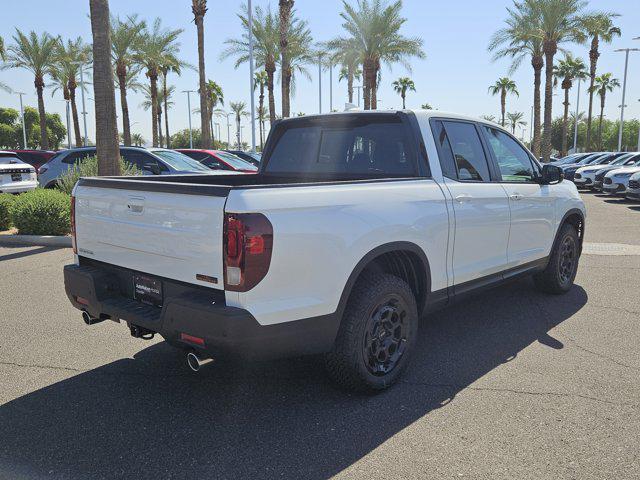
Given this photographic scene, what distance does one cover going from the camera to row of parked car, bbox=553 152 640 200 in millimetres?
16969

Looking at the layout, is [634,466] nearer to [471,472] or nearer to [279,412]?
[471,472]

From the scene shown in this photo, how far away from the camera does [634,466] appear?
279cm

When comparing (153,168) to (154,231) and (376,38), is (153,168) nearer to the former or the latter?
(154,231)

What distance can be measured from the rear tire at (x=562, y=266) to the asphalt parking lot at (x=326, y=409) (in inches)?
27.2

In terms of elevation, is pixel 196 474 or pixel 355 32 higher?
pixel 355 32

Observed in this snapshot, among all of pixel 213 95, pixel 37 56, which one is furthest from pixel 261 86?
pixel 37 56

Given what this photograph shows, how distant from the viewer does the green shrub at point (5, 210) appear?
10484mm

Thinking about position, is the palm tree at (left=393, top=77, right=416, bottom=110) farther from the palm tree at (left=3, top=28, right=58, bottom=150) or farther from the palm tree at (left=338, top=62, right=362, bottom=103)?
the palm tree at (left=3, top=28, right=58, bottom=150)

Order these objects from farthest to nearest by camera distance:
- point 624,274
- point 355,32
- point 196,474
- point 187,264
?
point 355,32 → point 624,274 → point 187,264 → point 196,474

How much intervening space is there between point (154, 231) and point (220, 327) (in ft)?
2.59

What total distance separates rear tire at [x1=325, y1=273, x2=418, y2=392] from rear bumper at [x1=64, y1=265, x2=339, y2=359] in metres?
0.18

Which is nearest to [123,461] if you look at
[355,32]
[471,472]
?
[471,472]

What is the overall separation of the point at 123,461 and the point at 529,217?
158 inches

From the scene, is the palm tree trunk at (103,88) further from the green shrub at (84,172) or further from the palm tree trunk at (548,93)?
the palm tree trunk at (548,93)
